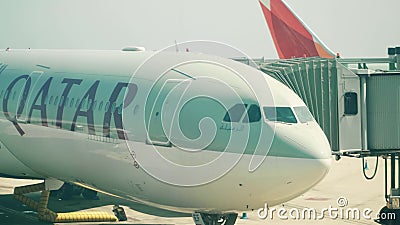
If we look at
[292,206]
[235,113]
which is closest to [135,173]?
[235,113]

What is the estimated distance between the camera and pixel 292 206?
2942cm

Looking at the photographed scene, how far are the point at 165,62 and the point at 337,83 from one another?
18.1 feet

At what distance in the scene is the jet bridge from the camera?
22516 millimetres

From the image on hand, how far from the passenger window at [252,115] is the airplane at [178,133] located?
20 mm

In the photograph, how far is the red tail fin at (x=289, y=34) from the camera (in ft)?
125

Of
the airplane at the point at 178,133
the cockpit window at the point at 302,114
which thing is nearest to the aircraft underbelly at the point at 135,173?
the airplane at the point at 178,133

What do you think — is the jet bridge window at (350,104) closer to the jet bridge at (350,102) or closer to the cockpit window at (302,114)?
the jet bridge at (350,102)

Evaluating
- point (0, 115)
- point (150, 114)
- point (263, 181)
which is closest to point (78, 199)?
point (0, 115)

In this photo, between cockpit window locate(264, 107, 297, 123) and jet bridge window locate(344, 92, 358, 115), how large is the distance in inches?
210

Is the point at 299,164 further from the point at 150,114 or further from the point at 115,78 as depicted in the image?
the point at 115,78

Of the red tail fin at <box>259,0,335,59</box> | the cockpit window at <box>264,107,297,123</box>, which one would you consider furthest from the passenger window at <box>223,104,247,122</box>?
the red tail fin at <box>259,0,335,59</box>

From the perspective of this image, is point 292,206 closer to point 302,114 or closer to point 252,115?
point 302,114

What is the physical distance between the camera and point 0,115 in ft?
81.7

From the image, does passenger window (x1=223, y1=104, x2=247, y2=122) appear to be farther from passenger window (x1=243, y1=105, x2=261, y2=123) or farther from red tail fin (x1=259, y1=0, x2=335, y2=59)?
red tail fin (x1=259, y1=0, x2=335, y2=59)
